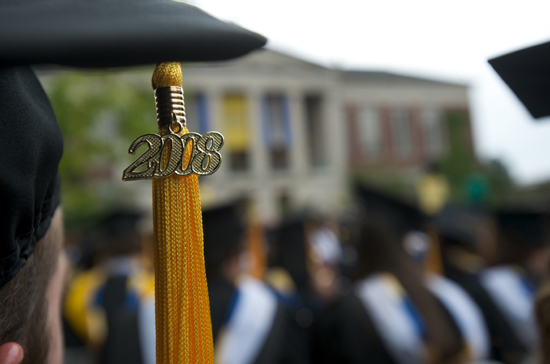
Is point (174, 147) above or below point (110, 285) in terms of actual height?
above

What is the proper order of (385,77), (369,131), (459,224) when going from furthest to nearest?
(385,77), (369,131), (459,224)

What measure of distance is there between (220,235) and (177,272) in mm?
2043

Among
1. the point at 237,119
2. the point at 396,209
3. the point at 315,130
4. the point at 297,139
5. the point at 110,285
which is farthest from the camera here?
the point at 315,130

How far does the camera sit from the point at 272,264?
7.57m

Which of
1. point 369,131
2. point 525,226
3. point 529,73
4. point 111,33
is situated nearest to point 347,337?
point 525,226

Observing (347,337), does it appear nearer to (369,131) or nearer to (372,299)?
(372,299)

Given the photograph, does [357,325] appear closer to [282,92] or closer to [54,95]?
[54,95]

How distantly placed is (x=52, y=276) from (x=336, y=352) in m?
2.62

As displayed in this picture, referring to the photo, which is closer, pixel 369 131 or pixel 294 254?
pixel 294 254

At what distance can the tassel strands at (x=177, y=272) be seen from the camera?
95 centimetres

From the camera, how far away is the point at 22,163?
80 cm

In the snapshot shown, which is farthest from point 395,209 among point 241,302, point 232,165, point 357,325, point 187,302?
point 232,165

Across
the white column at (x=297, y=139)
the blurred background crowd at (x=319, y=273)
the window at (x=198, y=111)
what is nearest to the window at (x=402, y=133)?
the white column at (x=297, y=139)

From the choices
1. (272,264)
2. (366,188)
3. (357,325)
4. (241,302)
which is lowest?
(272,264)
